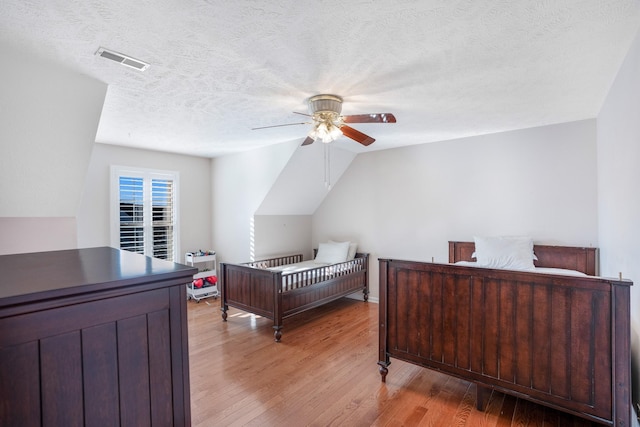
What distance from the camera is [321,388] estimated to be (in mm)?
2586

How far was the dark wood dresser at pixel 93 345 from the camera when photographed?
785 millimetres

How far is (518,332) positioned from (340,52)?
224 cm

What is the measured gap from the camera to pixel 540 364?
204cm

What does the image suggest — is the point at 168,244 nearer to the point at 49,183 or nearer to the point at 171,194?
the point at 171,194

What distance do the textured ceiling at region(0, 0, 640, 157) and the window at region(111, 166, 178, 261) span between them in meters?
1.70

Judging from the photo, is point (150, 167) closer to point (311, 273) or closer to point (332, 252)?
point (311, 273)

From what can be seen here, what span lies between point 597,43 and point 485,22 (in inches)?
32.7

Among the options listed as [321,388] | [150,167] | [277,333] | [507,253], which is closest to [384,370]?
[321,388]

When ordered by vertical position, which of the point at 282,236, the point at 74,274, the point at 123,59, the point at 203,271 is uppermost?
the point at 123,59

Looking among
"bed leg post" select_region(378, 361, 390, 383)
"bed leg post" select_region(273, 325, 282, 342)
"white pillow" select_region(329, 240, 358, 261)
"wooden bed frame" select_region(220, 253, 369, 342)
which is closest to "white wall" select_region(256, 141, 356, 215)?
"wooden bed frame" select_region(220, 253, 369, 342)

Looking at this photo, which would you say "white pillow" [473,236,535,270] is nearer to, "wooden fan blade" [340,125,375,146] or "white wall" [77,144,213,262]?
"wooden fan blade" [340,125,375,146]

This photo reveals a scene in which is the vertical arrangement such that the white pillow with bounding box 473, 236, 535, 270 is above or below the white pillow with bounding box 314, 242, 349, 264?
above

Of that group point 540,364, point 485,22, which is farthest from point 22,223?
point 540,364

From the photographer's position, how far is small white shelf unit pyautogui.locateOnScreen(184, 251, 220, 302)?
5.09 metres
